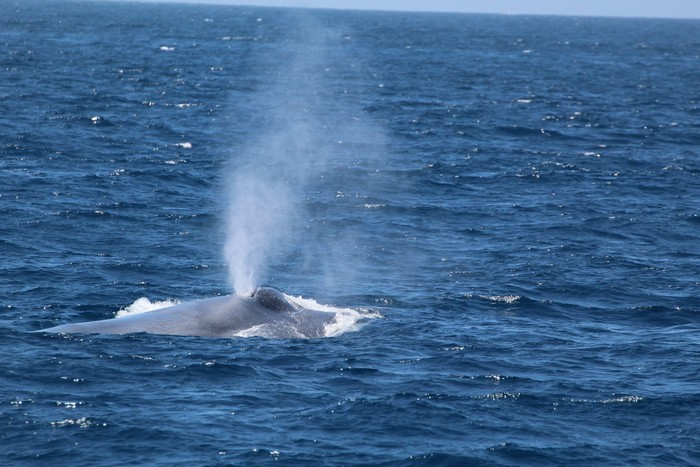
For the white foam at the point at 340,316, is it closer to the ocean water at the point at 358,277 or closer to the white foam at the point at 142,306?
the ocean water at the point at 358,277

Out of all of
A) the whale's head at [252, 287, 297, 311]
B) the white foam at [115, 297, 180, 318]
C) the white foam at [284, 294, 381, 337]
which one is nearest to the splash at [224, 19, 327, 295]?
the whale's head at [252, 287, 297, 311]

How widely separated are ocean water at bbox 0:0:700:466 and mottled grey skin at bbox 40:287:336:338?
2.60ft

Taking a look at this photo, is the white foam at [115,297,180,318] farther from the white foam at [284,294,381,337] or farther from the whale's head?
the white foam at [284,294,381,337]

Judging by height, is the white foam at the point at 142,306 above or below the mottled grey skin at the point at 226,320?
below

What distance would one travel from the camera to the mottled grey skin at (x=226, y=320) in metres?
33.6

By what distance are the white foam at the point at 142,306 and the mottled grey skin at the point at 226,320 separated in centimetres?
229

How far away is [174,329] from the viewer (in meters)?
33.7

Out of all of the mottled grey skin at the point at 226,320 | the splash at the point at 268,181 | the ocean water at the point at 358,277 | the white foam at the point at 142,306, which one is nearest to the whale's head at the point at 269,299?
the mottled grey skin at the point at 226,320

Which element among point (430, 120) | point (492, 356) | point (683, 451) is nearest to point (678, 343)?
point (492, 356)

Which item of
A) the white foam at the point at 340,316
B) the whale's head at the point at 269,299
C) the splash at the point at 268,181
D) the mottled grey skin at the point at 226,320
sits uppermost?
the whale's head at the point at 269,299

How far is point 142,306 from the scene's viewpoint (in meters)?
37.8

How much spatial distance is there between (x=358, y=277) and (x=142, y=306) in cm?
938

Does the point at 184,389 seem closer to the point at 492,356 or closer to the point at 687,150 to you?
the point at 492,356

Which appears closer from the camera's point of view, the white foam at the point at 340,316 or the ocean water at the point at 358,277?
the ocean water at the point at 358,277
